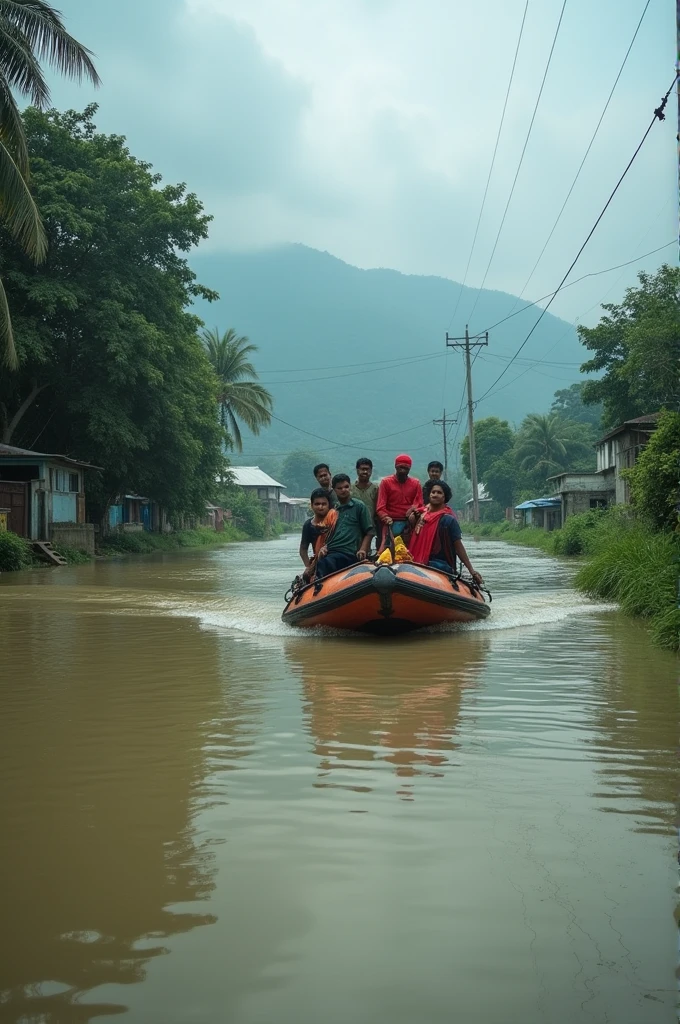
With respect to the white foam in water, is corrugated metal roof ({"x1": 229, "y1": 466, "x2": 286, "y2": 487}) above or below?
above

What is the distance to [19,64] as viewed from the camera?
17281 millimetres

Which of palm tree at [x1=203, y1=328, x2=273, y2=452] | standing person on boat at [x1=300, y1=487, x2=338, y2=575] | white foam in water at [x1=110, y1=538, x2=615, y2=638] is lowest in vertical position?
white foam in water at [x1=110, y1=538, x2=615, y2=638]

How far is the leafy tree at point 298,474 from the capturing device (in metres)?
128

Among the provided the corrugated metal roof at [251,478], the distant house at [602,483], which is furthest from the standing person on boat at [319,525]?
the corrugated metal roof at [251,478]

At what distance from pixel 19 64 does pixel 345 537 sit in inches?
459

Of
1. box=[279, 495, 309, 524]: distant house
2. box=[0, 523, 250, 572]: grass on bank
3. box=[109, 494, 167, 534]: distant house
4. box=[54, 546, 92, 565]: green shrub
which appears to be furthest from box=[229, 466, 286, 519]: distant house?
box=[54, 546, 92, 565]: green shrub

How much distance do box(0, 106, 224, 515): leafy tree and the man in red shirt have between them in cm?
1767

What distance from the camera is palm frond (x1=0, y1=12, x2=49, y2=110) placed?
56.0ft

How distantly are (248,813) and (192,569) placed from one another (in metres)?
21.3

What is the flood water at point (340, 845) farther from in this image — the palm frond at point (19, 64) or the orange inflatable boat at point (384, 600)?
the palm frond at point (19, 64)

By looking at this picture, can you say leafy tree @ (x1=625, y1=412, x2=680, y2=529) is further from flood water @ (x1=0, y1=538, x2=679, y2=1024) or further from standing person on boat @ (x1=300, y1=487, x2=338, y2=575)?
flood water @ (x1=0, y1=538, x2=679, y2=1024)

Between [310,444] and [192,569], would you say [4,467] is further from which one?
[310,444]

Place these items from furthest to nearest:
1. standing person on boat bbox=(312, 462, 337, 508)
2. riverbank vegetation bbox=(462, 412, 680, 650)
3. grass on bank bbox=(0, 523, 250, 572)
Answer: grass on bank bbox=(0, 523, 250, 572)
riverbank vegetation bbox=(462, 412, 680, 650)
standing person on boat bbox=(312, 462, 337, 508)

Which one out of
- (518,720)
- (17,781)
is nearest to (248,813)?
(17,781)
